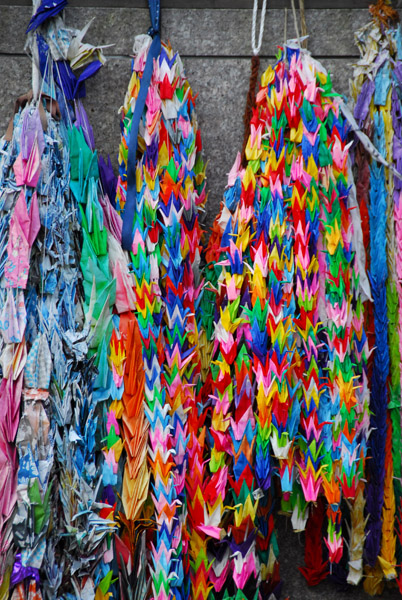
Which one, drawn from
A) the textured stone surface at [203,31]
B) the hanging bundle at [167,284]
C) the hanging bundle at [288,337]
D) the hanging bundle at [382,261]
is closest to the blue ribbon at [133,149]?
the hanging bundle at [167,284]

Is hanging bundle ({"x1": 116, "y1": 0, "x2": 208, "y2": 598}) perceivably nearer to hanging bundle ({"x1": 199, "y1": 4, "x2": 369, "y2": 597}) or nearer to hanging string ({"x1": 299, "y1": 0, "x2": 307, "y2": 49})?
hanging bundle ({"x1": 199, "y1": 4, "x2": 369, "y2": 597})

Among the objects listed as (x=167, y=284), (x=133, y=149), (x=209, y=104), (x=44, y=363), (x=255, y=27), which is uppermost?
(x=255, y=27)

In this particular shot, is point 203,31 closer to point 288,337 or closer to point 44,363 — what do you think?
point 288,337

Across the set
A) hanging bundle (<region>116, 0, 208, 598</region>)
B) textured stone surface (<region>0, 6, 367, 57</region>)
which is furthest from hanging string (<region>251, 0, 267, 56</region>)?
hanging bundle (<region>116, 0, 208, 598</region>)

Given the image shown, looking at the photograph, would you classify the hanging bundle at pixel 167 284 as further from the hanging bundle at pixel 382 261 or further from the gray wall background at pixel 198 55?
the hanging bundle at pixel 382 261

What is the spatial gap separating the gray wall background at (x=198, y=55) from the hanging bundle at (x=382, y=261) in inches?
4.1

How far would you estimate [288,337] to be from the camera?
67.2 inches

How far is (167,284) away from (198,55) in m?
0.74

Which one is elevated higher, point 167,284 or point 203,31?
point 203,31

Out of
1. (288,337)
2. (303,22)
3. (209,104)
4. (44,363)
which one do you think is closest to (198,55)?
(209,104)

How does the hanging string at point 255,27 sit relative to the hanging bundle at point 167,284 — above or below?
above

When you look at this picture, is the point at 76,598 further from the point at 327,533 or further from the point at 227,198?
the point at 227,198

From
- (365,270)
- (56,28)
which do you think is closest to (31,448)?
(365,270)

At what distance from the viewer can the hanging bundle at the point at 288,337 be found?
1.66 meters
